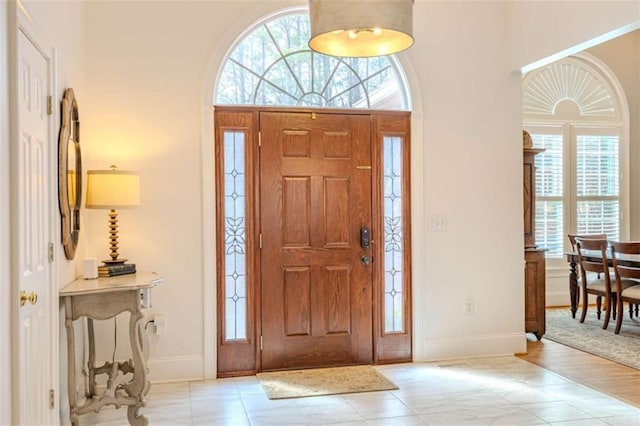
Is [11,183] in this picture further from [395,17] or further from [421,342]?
[421,342]

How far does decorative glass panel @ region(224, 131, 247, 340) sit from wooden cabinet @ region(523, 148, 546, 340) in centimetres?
Result: 269

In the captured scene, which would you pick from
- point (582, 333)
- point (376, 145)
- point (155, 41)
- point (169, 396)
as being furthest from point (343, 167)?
point (582, 333)

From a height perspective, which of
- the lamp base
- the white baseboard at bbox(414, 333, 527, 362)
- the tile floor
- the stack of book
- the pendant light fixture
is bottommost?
the tile floor

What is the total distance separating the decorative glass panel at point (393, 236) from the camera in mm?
4586

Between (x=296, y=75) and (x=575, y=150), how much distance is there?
169 inches

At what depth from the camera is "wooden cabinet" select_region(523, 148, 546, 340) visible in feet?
16.9

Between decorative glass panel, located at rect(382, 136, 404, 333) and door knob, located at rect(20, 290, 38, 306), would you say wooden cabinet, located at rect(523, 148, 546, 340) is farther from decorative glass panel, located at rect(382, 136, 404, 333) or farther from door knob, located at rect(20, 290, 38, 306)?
door knob, located at rect(20, 290, 38, 306)

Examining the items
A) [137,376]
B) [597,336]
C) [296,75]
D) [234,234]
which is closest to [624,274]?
[597,336]

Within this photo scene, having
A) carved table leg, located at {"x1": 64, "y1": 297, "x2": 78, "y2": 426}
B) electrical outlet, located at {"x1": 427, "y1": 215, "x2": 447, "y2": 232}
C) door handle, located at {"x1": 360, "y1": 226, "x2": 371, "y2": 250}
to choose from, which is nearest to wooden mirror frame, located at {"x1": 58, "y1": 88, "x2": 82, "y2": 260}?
carved table leg, located at {"x1": 64, "y1": 297, "x2": 78, "y2": 426}

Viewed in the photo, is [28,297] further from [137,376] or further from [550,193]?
[550,193]

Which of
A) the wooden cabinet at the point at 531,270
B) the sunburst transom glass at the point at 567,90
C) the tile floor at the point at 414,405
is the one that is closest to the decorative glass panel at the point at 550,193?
the sunburst transom glass at the point at 567,90

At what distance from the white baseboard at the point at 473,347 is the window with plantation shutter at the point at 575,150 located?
2.39 m

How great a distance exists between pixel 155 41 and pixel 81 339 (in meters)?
2.22

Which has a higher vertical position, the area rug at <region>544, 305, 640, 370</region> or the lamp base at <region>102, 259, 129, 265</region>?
the lamp base at <region>102, 259, 129, 265</region>
